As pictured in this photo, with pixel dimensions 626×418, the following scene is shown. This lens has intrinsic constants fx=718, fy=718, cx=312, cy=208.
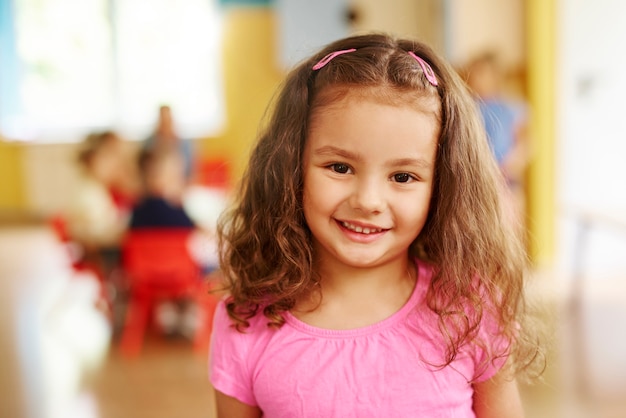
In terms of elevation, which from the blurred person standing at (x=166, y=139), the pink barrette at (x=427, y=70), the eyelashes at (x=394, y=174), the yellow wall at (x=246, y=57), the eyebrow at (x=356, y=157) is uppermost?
the yellow wall at (x=246, y=57)

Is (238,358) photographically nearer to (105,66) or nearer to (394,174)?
(394,174)

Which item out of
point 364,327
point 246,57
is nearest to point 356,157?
point 364,327

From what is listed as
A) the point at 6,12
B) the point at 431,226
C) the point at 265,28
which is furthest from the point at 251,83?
the point at 431,226

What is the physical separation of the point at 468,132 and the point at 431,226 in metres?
0.14

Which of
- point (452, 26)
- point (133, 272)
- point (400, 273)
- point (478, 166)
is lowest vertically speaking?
point (133, 272)

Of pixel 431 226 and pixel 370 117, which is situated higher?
pixel 370 117

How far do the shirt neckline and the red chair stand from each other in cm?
219

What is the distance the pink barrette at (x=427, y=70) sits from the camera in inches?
36.0

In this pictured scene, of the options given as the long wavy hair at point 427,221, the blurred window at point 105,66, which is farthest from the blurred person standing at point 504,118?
the blurred window at point 105,66

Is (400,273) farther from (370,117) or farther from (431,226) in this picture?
(370,117)

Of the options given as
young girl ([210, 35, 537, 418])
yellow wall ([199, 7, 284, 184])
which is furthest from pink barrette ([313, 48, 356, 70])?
yellow wall ([199, 7, 284, 184])

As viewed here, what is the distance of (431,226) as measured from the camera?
100 centimetres

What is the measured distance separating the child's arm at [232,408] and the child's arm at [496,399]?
0.31m

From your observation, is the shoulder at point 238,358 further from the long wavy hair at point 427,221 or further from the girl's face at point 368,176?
the girl's face at point 368,176
